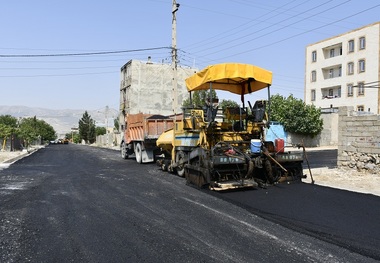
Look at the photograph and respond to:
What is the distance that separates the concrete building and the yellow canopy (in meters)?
38.0

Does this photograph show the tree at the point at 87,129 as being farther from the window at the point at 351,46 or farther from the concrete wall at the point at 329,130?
the concrete wall at the point at 329,130

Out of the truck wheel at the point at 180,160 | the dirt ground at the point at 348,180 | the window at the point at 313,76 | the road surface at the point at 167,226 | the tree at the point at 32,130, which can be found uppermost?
the window at the point at 313,76

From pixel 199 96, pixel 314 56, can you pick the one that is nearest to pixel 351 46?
pixel 314 56

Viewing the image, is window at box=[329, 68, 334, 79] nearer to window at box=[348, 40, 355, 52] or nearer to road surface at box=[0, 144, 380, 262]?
window at box=[348, 40, 355, 52]

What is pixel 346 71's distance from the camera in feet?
147

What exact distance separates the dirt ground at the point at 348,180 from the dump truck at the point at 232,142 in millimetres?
1163

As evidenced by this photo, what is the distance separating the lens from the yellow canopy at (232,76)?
9.23m

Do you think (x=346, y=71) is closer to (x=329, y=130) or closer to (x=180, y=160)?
Answer: (x=329, y=130)

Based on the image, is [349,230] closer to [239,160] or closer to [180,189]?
[239,160]

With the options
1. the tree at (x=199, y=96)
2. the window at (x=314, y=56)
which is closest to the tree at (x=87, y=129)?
the window at (x=314, y=56)

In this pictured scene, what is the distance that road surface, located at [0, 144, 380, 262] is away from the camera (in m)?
4.49

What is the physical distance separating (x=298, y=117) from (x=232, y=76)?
2580cm

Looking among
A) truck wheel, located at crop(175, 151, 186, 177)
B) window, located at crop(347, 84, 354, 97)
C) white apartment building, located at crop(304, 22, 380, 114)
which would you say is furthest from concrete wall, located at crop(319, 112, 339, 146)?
truck wheel, located at crop(175, 151, 186, 177)

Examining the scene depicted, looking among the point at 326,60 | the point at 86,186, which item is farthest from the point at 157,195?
the point at 326,60
